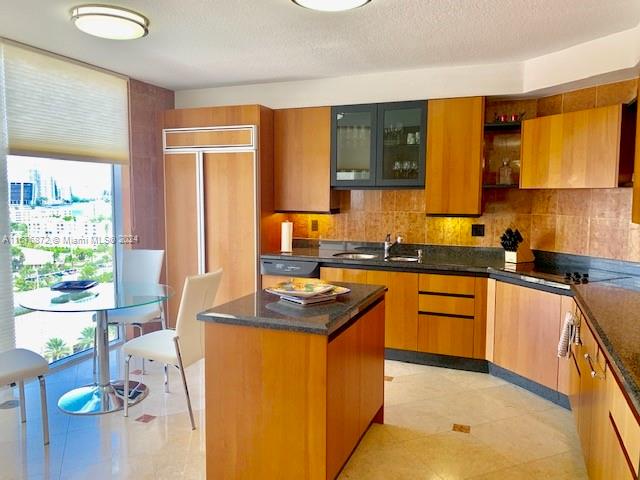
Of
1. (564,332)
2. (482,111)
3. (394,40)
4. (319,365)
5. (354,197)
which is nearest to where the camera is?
(319,365)

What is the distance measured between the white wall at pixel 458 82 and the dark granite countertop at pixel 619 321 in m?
1.45

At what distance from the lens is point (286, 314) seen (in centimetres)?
217

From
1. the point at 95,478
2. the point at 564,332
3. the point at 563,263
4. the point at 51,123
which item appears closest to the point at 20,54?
the point at 51,123

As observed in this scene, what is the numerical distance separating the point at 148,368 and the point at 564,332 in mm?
3106

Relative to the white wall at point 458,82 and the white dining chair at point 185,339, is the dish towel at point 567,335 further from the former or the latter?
the white dining chair at point 185,339

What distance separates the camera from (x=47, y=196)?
3.84 metres

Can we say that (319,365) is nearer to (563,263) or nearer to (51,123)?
(563,263)

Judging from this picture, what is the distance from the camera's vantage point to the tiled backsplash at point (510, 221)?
11.4 ft

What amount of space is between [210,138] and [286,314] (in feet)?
9.34

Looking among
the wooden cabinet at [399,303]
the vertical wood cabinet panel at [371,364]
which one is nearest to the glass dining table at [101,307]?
the vertical wood cabinet panel at [371,364]

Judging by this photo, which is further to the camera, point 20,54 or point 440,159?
point 440,159

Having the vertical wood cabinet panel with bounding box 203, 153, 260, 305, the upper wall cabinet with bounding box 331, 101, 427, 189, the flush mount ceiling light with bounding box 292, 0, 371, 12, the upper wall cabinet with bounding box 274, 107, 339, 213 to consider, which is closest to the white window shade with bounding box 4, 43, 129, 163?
the vertical wood cabinet panel with bounding box 203, 153, 260, 305

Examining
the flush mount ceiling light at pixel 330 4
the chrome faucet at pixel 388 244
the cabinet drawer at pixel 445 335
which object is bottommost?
the cabinet drawer at pixel 445 335

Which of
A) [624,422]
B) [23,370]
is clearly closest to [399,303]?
[624,422]
